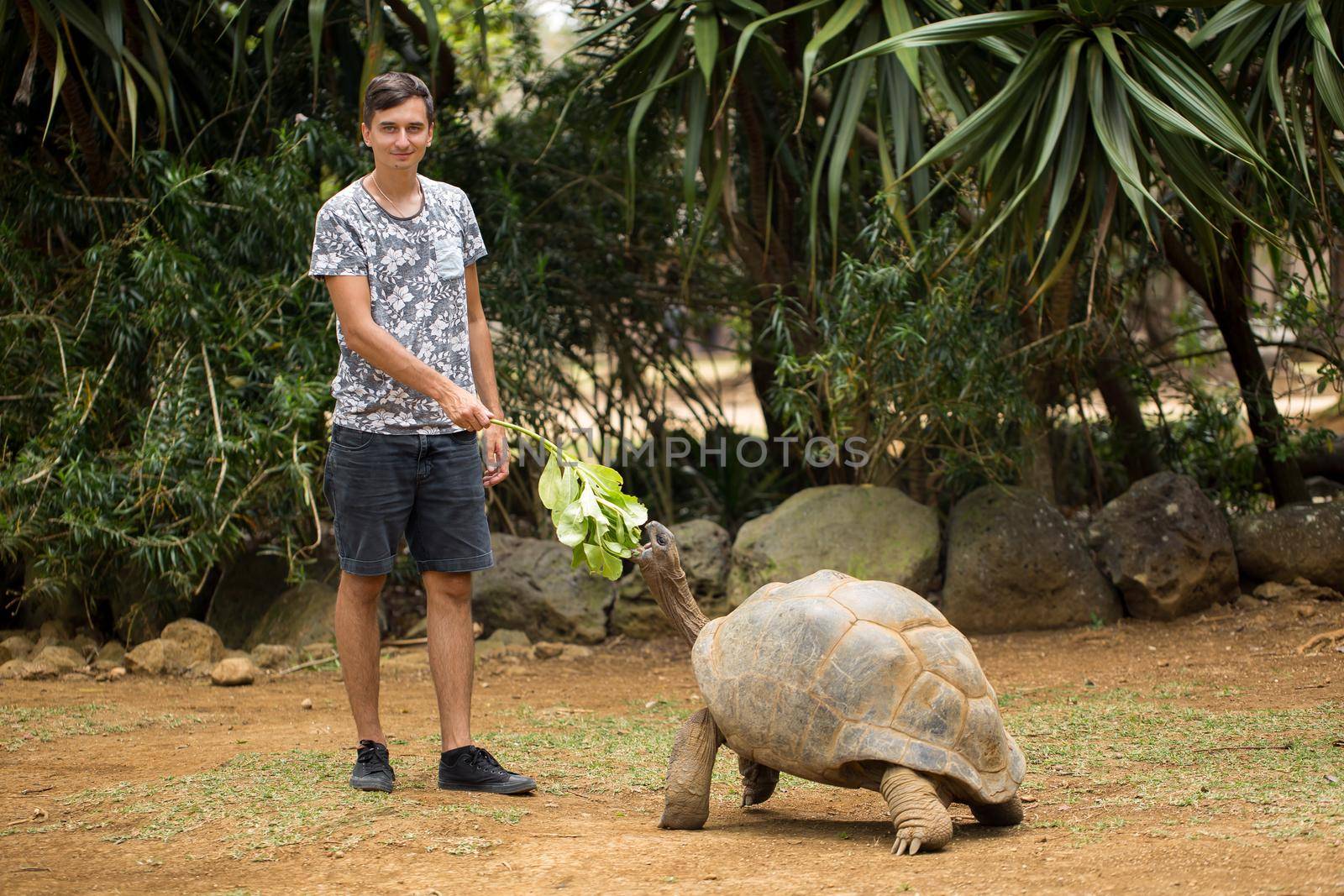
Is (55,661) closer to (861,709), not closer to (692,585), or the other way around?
(692,585)

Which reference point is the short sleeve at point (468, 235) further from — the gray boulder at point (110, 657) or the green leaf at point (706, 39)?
the gray boulder at point (110, 657)

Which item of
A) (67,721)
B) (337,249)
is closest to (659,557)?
(337,249)

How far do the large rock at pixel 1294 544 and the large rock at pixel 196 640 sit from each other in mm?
4786

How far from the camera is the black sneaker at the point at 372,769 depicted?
3264mm

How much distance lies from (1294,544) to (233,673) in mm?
4845

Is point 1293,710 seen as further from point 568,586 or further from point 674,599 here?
point 568,586

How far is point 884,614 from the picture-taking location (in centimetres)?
293

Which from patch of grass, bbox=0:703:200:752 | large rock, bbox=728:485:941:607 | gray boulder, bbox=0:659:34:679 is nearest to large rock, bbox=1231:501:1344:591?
large rock, bbox=728:485:941:607

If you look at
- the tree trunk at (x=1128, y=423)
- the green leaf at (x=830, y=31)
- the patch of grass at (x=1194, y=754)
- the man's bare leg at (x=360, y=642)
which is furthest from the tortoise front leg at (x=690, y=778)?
the tree trunk at (x=1128, y=423)

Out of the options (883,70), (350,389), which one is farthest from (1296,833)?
(883,70)

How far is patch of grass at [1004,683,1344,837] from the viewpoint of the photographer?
2.97 m

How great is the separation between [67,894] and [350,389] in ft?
4.48

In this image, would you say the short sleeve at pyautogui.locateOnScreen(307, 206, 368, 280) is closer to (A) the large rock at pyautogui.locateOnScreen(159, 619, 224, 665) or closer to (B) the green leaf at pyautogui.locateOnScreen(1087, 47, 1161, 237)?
(B) the green leaf at pyautogui.locateOnScreen(1087, 47, 1161, 237)

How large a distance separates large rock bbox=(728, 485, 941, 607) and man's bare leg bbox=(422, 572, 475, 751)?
2.63m
